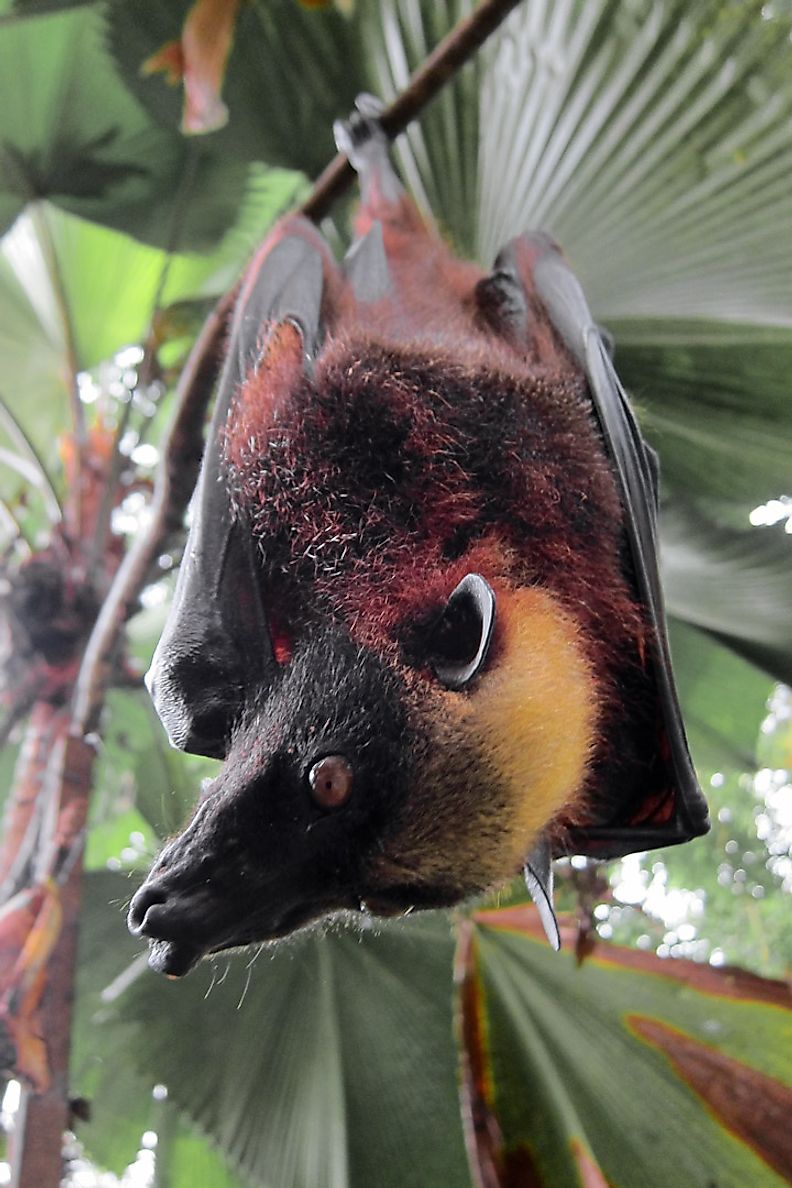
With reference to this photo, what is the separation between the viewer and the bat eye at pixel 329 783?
1.40 feet

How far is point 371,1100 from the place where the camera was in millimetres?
1087

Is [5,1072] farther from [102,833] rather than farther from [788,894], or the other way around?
[788,894]

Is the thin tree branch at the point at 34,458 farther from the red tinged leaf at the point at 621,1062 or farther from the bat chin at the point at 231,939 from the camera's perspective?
the bat chin at the point at 231,939

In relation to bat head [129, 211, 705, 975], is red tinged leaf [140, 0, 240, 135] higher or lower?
higher

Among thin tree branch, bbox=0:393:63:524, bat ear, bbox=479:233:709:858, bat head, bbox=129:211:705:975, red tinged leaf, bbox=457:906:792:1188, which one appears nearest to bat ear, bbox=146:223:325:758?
bat head, bbox=129:211:705:975

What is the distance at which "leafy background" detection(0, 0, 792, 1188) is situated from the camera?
0.96 meters

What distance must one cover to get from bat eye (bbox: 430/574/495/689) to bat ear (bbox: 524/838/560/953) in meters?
0.11

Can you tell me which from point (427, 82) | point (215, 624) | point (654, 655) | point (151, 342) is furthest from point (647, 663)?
point (151, 342)

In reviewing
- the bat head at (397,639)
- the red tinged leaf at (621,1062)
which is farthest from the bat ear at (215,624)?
the red tinged leaf at (621,1062)

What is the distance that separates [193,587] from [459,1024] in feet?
2.24

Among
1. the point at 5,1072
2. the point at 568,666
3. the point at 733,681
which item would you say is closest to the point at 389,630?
the point at 568,666

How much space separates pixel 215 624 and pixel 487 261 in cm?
78

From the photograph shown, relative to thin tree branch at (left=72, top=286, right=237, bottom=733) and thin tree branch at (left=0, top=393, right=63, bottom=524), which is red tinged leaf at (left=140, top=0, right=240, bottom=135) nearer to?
thin tree branch at (left=72, top=286, right=237, bottom=733)

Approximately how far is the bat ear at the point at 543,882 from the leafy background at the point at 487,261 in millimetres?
259
